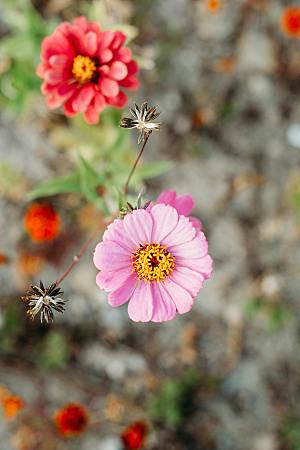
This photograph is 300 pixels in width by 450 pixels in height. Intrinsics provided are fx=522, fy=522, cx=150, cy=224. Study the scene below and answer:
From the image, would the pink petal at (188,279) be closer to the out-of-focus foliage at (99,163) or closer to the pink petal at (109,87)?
the out-of-focus foliage at (99,163)

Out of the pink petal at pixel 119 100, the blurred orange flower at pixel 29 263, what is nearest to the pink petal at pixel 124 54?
the pink petal at pixel 119 100

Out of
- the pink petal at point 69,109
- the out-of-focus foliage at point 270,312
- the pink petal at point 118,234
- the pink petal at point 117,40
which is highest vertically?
the out-of-focus foliage at point 270,312

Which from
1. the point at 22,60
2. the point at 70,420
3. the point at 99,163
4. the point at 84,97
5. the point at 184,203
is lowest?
the point at 70,420

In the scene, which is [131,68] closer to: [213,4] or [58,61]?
[58,61]

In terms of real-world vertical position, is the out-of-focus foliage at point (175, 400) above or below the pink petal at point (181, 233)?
above

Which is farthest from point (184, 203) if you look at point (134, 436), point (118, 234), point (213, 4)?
point (213, 4)

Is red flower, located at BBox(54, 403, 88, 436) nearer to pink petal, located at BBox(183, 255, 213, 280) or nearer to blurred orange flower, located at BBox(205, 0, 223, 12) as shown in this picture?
pink petal, located at BBox(183, 255, 213, 280)

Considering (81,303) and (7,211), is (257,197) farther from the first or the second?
(7,211)
